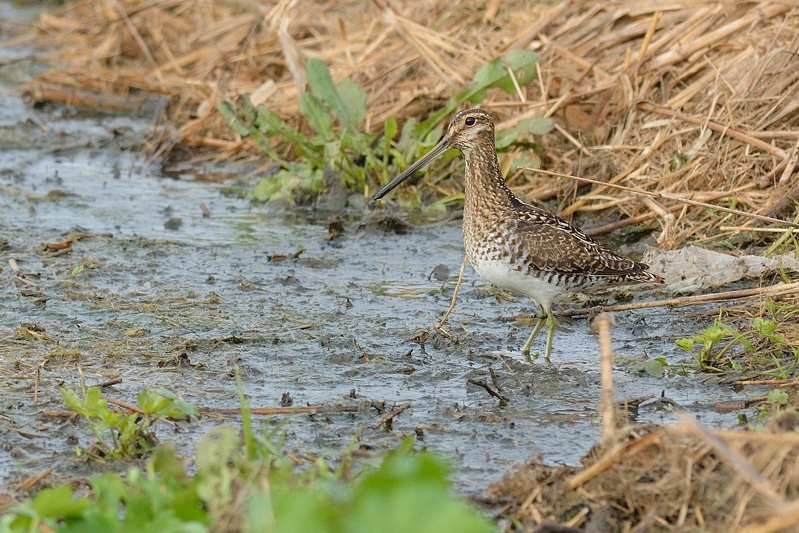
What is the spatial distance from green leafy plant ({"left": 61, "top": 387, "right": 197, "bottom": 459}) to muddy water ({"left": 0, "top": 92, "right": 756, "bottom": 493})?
0.17 metres

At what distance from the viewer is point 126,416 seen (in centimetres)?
379

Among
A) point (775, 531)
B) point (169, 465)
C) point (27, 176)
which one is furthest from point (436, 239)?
point (775, 531)

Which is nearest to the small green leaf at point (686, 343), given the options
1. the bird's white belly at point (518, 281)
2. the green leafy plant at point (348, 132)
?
the bird's white belly at point (518, 281)

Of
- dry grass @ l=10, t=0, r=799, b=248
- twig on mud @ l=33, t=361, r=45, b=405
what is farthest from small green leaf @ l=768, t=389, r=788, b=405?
twig on mud @ l=33, t=361, r=45, b=405

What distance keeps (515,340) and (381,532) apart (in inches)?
124

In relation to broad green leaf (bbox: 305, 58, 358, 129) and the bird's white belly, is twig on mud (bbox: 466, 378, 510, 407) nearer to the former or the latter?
the bird's white belly

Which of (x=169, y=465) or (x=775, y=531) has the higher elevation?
(x=775, y=531)

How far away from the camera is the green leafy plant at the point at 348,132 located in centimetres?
743

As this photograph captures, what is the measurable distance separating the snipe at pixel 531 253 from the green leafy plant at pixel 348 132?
1.65 meters

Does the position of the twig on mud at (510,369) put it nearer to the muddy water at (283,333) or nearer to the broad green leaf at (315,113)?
the muddy water at (283,333)

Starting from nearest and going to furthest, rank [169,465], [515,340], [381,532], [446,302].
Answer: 1. [381,532]
2. [169,465]
3. [515,340]
4. [446,302]

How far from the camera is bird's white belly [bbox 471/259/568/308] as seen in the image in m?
5.34

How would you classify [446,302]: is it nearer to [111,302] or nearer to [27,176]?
[111,302]

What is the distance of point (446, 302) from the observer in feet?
19.8
